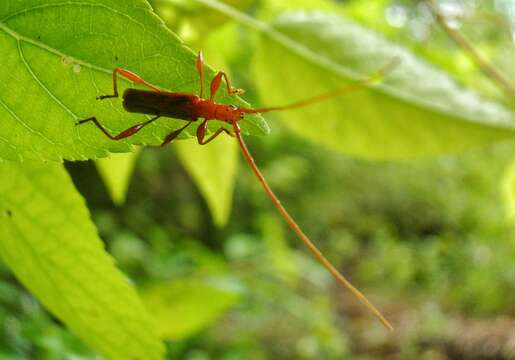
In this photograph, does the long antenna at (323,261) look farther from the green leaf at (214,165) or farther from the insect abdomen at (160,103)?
the green leaf at (214,165)

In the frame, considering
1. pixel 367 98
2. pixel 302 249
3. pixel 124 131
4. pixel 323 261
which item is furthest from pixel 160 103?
pixel 302 249

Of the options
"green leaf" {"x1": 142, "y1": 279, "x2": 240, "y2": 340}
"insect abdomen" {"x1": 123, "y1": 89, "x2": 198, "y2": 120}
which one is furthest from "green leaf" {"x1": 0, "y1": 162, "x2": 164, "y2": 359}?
"green leaf" {"x1": 142, "y1": 279, "x2": 240, "y2": 340}

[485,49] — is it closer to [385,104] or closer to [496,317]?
[385,104]

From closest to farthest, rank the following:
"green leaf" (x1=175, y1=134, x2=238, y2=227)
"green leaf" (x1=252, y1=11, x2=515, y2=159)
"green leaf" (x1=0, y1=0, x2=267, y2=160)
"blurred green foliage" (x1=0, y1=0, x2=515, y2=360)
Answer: "green leaf" (x1=0, y1=0, x2=267, y2=160)
"green leaf" (x1=252, y1=11, x2=515, y2=159)
"green leaf" (x1=175, y1=134, x2=238, y2=227)
"blurred green foliage" (x1=0, y1=0, x2=515, y2=360)

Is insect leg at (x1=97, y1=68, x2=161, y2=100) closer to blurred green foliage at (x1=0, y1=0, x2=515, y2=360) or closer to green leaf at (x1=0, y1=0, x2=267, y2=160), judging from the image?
green leaf at (x1=0, y1=0, x2=267, y2=160)

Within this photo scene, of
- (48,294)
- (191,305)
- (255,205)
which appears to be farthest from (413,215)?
(48,294)

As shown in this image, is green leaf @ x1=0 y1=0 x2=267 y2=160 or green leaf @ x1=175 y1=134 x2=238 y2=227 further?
green leaf @ x1=175 y1=134 x2=238 y2=227
